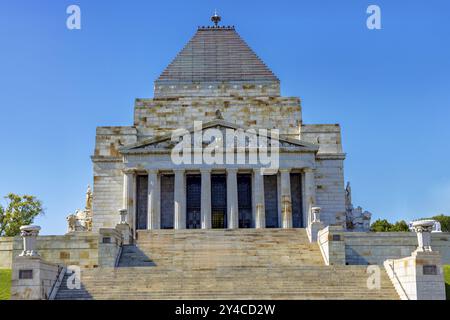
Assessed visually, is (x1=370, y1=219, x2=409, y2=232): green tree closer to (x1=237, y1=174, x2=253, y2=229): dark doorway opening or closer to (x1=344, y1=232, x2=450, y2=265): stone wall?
(x1=237, y1=174, x2=253, y2=229): dark doorway opening

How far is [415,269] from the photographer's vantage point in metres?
26.2

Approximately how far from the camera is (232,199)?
149ft

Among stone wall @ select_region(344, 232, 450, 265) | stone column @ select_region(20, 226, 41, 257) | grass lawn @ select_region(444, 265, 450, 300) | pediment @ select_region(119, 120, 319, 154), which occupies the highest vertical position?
pediment @ select_region(119, 120, 319, 154)

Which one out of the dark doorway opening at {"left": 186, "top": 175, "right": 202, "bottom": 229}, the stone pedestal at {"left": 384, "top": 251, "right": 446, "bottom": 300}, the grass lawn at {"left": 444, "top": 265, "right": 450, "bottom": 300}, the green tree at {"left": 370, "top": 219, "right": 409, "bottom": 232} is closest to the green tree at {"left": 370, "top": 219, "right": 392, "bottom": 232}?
the green tree at {"left": 370, "top": 219, "right": 409, "bottom": 232}

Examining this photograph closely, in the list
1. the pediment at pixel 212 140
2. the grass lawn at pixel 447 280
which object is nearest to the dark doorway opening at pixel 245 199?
the pediment at pixel 212 140

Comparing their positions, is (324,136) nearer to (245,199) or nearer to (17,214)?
(245,199)

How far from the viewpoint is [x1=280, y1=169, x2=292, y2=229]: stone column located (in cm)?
4519

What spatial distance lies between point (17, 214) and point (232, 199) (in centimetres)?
2647

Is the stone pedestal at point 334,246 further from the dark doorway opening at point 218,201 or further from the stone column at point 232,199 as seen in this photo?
the dark doorway opening at point 218,201

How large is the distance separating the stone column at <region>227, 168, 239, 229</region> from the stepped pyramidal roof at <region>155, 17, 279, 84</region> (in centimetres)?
1300

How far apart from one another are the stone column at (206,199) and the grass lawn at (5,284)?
15.8 metres

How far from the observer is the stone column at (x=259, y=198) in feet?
148

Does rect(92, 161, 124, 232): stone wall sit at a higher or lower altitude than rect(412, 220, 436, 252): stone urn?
higher
